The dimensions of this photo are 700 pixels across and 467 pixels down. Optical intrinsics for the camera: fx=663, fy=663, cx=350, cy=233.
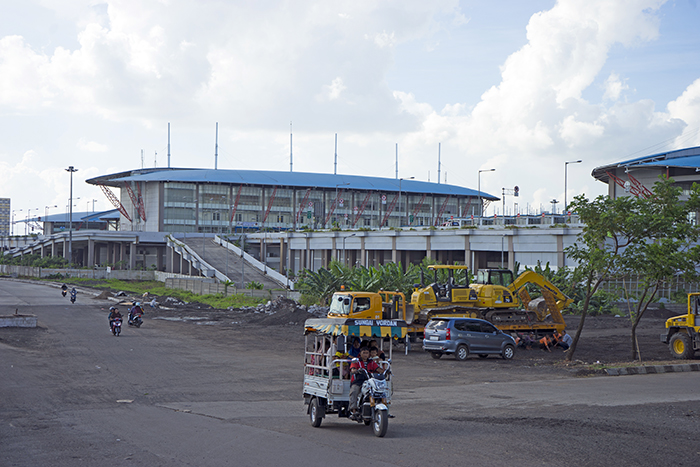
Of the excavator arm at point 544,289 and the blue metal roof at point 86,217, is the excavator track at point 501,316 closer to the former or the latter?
the excavator arm at point 544,289

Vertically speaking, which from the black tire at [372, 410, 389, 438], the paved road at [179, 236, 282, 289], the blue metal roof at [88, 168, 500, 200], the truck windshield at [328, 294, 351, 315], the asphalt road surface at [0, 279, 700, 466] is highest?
the blue metal roof at [88, 168, 500, 200]

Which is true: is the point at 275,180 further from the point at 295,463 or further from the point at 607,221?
the point at 295,463

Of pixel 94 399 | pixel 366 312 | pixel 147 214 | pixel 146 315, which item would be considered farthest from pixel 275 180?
pixel 94 399

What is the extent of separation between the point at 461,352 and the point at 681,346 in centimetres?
→ 872

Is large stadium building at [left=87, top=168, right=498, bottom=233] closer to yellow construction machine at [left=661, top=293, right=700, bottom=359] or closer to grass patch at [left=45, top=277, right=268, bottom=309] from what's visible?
grass patch at [left=45, top=277, right=268, bottom=309]

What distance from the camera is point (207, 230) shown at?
5108 inches

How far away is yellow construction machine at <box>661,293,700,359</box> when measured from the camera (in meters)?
26.0

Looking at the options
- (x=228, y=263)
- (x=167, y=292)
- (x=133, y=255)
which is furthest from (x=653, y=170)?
(x=133, y=255)

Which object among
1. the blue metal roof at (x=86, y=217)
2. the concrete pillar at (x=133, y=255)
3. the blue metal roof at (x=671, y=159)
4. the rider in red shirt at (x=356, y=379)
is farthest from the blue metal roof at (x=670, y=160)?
the blue metal roof at (x=86, y=217)

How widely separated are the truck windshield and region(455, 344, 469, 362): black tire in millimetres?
5156

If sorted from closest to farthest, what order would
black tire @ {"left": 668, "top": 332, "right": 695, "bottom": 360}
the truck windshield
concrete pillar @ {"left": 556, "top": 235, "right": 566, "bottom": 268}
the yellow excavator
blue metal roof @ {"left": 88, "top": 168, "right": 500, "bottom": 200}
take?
black tire @ {"left": 668, "top": 332, "right": 695, "bottom": 360}, the truck windshield, the yellow excavator, concrete pillar @ {"left": 556, "top": 235, "right": 566, "bottom": 268}, blue metal roof @ {"left": 88, "top": 168, "right": 500, "bottom": 200}

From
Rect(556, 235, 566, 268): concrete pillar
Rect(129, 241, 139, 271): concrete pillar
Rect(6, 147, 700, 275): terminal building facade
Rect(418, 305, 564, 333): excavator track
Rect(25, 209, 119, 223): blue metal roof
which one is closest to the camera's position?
Rect(418, 305, 564, 333): excavator track

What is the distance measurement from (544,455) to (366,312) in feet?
61.2

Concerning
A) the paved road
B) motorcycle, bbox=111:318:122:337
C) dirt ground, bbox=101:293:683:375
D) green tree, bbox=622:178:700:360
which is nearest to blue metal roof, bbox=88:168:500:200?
the paved road
